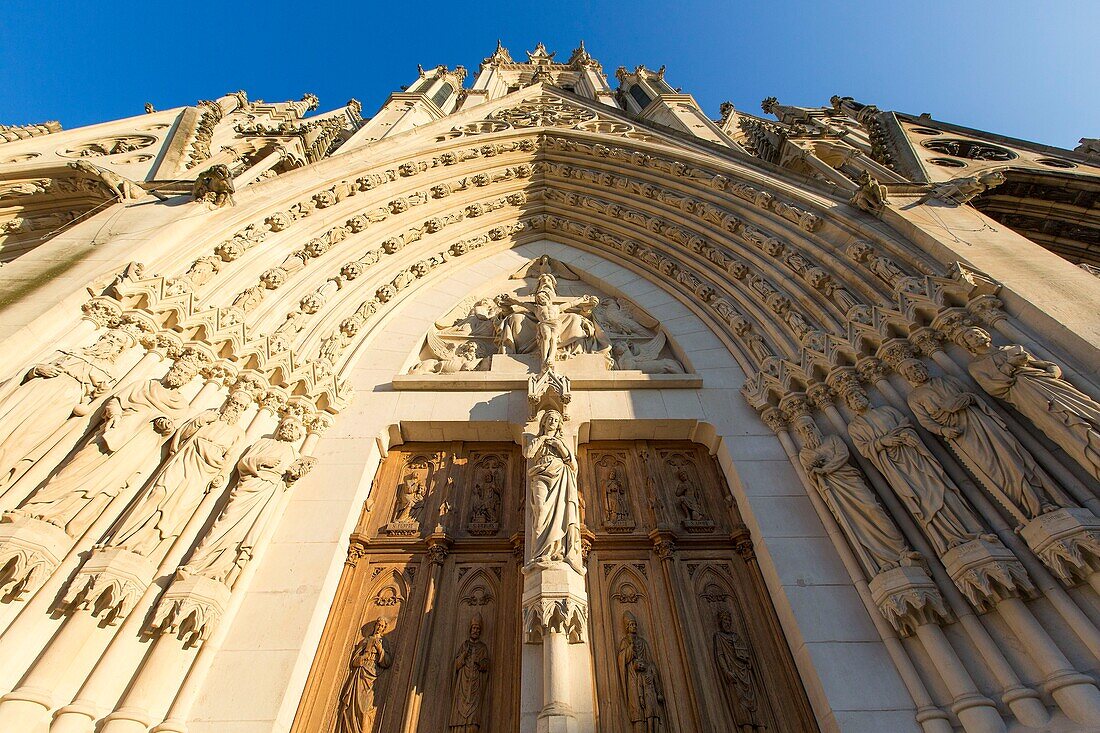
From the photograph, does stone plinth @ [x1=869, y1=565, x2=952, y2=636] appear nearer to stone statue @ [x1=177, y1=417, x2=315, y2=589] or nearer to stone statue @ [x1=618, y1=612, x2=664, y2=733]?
stone statue @ [x1=618, y1=612, x2=664, y2=733]

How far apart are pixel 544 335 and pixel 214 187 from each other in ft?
14.2

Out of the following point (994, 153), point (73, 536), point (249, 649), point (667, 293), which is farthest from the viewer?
point (994, 153)

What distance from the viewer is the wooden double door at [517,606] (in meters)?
3.94

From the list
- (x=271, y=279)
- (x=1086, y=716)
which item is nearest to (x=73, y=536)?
(x=271, y=279)

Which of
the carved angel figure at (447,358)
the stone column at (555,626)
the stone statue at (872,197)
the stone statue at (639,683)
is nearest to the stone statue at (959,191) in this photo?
the stone statue at (872,197)

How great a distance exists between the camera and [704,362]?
6836 mm

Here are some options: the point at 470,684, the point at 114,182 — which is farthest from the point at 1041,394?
the point at 114,182

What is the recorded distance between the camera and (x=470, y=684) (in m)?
4.01

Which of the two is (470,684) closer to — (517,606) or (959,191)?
(517,606)

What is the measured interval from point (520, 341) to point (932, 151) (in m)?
12.6

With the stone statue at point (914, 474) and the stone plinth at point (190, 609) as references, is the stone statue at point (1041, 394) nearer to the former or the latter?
the stone statue at point (914, 474)

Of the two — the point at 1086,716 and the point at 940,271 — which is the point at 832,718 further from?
the point at 940,271

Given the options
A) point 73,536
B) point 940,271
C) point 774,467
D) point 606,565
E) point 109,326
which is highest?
point 940,271

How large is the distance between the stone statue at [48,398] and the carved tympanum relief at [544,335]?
3.23m
